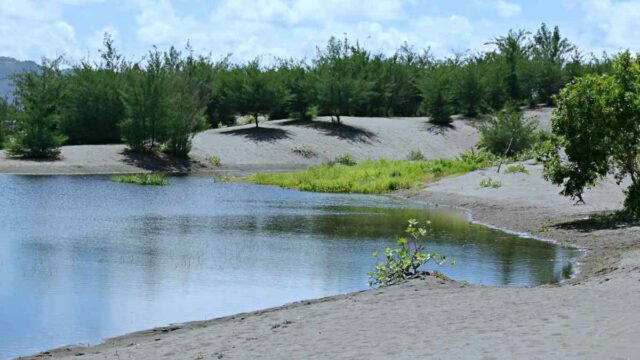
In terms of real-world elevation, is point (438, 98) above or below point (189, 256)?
above

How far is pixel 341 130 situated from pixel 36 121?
26.0 meters

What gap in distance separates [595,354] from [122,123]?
5832cm

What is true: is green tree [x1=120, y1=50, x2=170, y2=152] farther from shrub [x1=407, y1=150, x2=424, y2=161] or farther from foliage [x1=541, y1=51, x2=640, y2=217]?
foliage [x1=541, y1=51, x2=640, y2=217]

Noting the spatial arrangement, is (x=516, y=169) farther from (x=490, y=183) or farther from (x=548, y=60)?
(x=548, y=60)

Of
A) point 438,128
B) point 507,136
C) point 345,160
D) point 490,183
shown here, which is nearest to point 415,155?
point 345,160

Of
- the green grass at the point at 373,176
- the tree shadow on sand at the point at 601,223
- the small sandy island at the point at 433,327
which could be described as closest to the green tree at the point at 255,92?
→ the green grass at the point at 373,176

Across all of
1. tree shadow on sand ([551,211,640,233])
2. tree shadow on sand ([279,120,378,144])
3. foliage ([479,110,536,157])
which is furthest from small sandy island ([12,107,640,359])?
tree shadow on sand ([279,120,378,144])

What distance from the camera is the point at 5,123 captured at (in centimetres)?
7412

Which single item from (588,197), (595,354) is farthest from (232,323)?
(588,197)

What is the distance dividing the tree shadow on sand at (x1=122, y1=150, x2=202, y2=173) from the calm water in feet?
65.8

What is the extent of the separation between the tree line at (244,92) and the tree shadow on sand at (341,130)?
47.8 inches

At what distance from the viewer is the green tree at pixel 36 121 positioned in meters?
64.6

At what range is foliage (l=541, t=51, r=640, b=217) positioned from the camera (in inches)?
1226

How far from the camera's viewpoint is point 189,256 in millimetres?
27656
